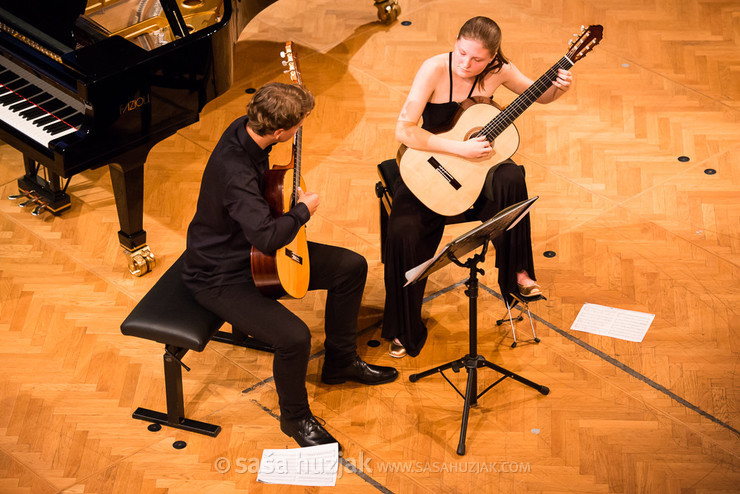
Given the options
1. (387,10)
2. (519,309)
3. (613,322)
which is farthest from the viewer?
(387,10)

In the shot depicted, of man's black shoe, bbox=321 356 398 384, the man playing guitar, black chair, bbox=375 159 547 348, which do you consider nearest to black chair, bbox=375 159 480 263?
black chair, bbox=375 159 547 348

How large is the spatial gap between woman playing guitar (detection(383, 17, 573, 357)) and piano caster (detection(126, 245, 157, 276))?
4.28 ft

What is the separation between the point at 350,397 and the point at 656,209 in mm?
2158

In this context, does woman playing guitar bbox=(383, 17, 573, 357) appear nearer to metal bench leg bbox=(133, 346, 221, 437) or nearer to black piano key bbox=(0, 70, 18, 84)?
metal bench leg bbox=(133, 346, 221, 437)

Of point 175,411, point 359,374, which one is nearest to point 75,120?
point 175,411

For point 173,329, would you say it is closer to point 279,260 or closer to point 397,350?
point 279,260

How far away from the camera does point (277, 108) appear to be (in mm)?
3408

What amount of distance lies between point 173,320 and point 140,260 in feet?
3.80

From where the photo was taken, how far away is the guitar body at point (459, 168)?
160 inches

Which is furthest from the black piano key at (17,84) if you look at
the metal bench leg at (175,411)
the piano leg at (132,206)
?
→ the metal bench leg at (175,411)

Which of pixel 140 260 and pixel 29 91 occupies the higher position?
pixel 29 91

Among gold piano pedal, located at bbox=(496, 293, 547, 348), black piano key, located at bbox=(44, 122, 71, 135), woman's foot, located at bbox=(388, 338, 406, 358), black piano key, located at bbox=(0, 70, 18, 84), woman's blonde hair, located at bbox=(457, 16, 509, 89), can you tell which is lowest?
woman's foot, located at bbox=(388, 338, 406, 358)

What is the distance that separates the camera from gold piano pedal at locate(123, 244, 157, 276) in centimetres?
464

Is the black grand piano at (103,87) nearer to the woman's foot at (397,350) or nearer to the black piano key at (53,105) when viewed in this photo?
the black piano key at (53,105)
